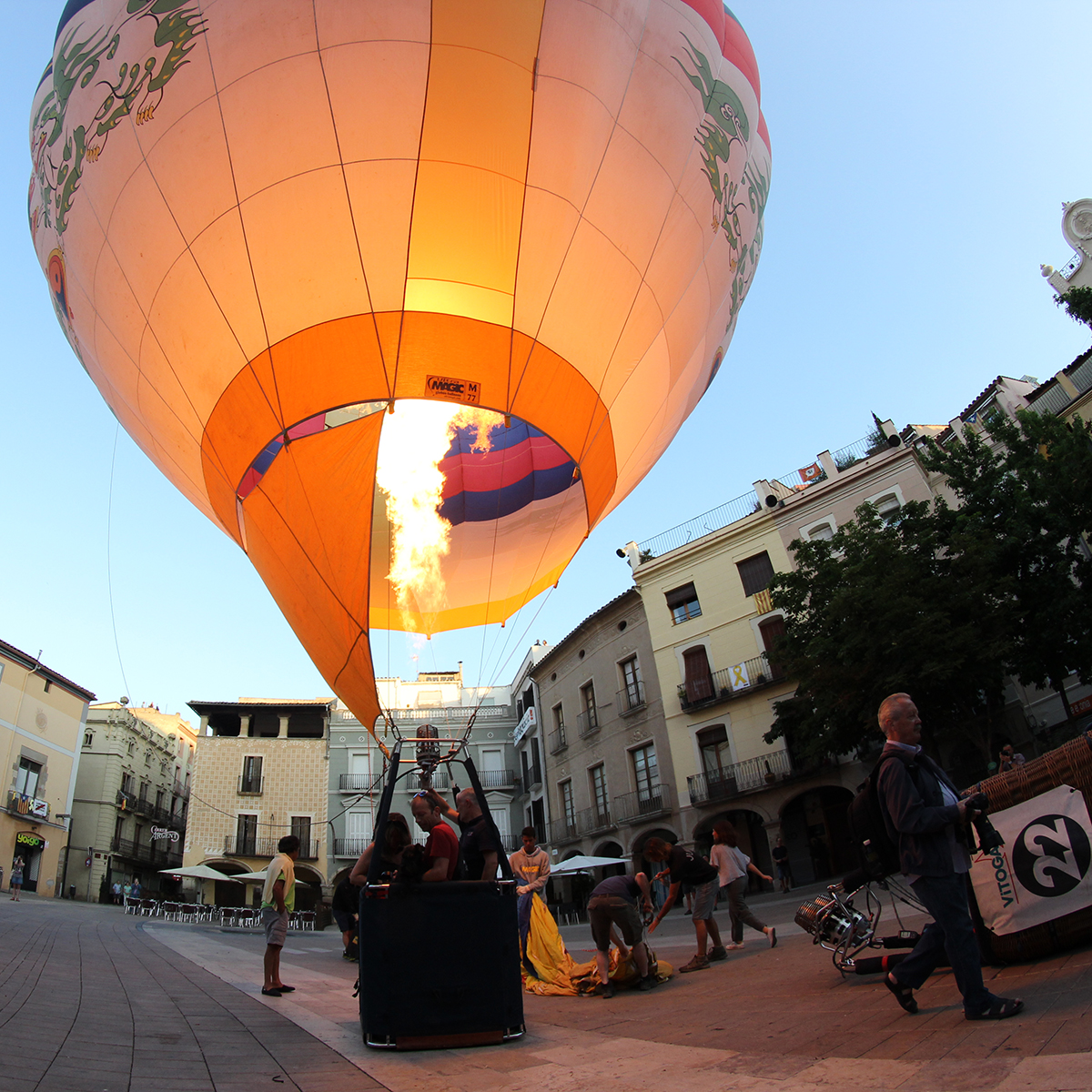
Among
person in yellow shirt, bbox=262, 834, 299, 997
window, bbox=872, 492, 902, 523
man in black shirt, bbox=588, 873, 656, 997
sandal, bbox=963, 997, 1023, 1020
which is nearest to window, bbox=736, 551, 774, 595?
window, bbox=872, 492, 902, 523

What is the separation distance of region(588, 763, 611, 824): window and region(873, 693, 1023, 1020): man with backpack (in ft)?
80.7

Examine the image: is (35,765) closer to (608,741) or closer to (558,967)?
(608,741)

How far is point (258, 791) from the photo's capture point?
1395 inches

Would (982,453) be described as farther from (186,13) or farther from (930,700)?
(186,13)

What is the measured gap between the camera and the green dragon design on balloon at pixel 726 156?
686 cm

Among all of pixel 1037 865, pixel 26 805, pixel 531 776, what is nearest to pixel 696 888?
pixel 1037 865

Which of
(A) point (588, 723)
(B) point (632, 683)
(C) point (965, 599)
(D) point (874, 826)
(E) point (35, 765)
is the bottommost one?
(D) point (874, 826)

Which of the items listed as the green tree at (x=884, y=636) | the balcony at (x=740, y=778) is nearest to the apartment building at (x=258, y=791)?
the balcony at (x=740, y=778)

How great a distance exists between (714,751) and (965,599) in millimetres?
10405

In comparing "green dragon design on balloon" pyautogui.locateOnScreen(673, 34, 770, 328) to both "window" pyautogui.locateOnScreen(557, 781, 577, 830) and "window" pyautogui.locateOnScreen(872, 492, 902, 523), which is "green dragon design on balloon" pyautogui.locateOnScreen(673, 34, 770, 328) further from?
"window" pyautogui.locateOnScreen(557, 781, 577, 830)

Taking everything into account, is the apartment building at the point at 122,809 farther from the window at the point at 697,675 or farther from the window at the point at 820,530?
the window at the point at 820,530

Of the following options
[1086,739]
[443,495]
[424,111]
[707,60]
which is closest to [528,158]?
A: [424,111]

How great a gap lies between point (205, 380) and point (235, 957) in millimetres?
7243

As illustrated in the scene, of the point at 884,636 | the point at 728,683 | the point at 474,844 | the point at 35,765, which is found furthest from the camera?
the point at 35,765
